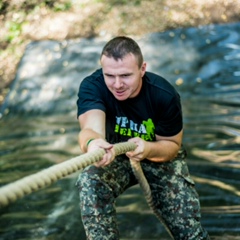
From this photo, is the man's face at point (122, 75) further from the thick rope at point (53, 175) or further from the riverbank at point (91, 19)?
the riverbank at point (91, 19)

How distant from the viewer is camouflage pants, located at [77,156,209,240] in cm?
210

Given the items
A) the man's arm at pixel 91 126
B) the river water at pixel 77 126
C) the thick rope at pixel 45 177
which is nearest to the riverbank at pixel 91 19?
the river water at pixel 77 126

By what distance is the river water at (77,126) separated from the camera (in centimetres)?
308

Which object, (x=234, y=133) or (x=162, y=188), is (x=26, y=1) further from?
(x=162, y=188)

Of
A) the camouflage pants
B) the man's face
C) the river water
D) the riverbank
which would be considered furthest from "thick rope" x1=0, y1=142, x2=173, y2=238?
the riverbank

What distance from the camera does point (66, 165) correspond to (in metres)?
1.65

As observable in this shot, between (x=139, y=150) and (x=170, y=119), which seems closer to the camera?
(x=139, y=150)

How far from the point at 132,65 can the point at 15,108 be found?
3438 millimetres

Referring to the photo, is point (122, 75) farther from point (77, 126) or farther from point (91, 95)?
point (77, 126)

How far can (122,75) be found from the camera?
7.13 ft

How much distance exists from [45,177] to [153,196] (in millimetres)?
1070

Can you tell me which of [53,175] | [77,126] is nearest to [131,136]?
[53,175]

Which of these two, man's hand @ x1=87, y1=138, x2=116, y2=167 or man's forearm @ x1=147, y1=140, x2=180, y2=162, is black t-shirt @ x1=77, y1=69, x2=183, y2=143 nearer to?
man's forearm @ x1=147, y1=140, x2=180, y2=162

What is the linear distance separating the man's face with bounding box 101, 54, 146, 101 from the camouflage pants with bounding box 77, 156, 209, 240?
0.35 meters
